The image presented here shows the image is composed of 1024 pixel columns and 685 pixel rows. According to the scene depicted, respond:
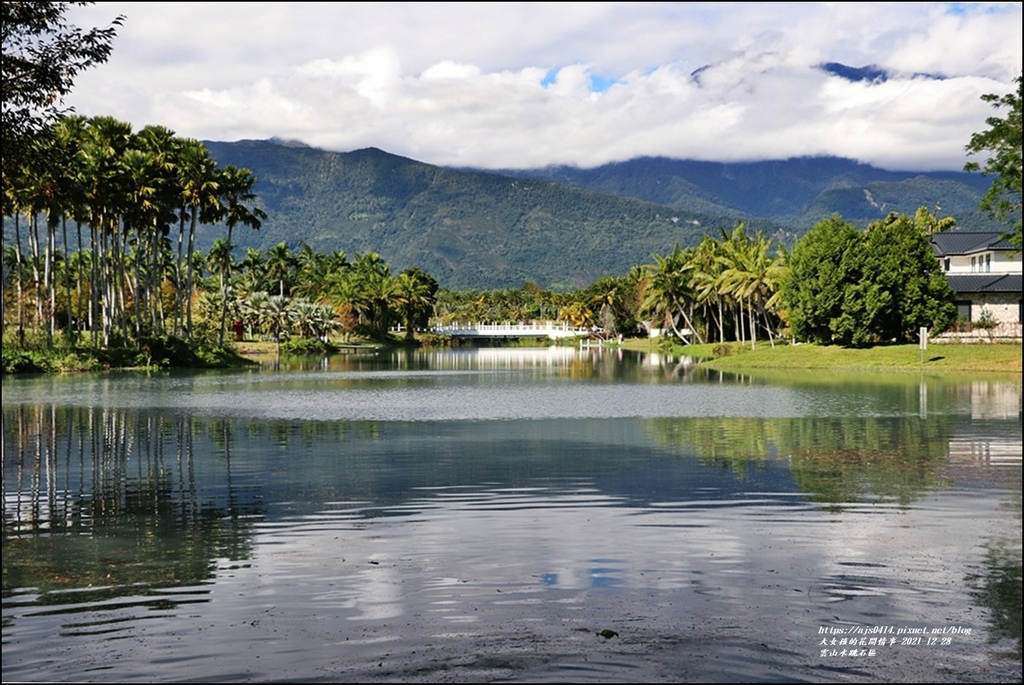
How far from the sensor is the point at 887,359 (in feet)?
236

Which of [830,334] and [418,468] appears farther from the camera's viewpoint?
[830,334]

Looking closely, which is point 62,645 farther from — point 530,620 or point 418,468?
point 418,468

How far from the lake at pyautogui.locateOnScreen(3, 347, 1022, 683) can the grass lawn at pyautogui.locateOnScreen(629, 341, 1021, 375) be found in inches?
1353

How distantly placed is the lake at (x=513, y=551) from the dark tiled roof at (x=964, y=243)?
6496cm

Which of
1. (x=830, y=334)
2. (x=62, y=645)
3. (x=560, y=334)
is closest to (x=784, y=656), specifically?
(x=62, y=645)

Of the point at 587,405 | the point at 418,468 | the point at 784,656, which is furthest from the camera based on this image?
the point at 587,405

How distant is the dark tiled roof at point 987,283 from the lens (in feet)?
277

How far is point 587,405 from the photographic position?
142 feet

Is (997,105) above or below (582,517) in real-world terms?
above

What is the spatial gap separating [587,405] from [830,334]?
44.9 metres

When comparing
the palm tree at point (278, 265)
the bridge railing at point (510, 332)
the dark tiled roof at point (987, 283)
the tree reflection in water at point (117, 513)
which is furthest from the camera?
the bridge railing at point (510, 332)

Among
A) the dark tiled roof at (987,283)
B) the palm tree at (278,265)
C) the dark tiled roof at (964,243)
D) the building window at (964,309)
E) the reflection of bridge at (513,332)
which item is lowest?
the reflection of bridge at (513,332)

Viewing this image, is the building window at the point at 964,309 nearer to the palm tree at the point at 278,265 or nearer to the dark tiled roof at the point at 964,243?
the dark tiled roof at the point at 964,243

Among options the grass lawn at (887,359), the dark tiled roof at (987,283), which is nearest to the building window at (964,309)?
the dark tiled roof at (987,283)
